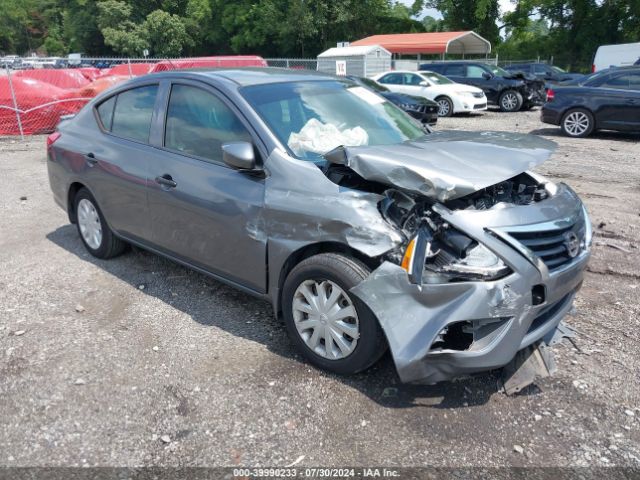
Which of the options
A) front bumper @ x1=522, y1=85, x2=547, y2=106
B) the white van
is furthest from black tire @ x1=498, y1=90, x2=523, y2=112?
the white van

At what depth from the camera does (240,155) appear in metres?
3.32

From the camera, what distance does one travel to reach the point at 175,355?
11.6 ft

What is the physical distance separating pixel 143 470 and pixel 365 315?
52.9 inches

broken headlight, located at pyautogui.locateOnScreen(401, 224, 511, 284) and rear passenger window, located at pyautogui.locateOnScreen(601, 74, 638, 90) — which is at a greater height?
rear passenger window, located at pyautogui.locateOnScreen(601, 74, 638, 90)

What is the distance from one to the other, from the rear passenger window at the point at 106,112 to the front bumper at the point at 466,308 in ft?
10.0

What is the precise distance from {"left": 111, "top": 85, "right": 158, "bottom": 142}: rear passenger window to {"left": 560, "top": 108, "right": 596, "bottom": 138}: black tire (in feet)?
35.2

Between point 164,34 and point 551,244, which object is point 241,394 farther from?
point 164,34

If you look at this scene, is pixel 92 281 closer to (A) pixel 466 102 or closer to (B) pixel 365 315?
(B) pixel 365 315

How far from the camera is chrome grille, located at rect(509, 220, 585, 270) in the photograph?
2834 millimetres

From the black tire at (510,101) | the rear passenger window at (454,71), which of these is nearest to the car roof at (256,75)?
the black tire at (510,101)

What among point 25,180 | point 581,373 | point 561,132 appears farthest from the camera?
point 561,132

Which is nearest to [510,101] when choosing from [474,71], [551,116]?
[474,71]

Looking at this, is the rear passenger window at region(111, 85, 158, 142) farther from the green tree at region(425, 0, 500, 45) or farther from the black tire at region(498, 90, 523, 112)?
the green tree at region(425, 0, 500, 45)

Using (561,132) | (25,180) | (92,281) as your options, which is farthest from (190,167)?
(561,132)
